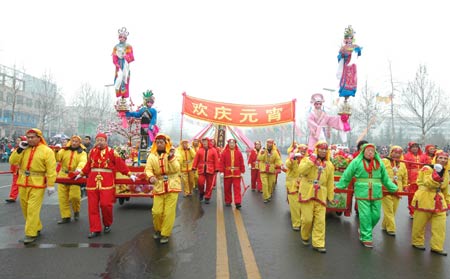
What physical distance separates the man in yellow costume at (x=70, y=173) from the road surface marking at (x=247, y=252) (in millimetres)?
3321

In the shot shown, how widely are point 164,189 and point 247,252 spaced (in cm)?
164

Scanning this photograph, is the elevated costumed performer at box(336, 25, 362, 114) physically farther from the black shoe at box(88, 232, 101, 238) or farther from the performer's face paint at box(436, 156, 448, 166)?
the black shoe at box(88, 232, 101, 238)

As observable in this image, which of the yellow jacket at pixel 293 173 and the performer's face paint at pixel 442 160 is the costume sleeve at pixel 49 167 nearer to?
the yellow jacket at pixel 293 173

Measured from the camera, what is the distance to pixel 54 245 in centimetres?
473

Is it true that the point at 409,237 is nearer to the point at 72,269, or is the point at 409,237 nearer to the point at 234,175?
the point at 234,175

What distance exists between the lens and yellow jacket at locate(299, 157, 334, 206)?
489 centimetres

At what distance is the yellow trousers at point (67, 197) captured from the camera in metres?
6.14

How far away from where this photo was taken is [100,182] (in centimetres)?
529

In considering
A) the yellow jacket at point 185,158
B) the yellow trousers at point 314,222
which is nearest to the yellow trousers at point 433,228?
the yellow trousers at point 314,222

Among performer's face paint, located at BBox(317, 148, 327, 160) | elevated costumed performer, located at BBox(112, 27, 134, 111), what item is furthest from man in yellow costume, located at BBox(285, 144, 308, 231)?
elevated costumed performer, located at BBox(112, 27, 134, 111)

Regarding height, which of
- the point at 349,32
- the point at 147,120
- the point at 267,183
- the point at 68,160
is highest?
the point at 349,32

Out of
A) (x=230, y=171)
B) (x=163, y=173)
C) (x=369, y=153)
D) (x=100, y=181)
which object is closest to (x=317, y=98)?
(x=230, y=171)

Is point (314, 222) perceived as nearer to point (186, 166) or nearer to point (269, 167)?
point (269, 167)

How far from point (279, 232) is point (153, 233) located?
2288mm
